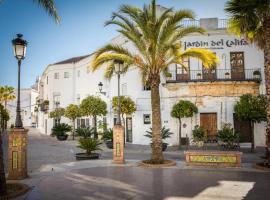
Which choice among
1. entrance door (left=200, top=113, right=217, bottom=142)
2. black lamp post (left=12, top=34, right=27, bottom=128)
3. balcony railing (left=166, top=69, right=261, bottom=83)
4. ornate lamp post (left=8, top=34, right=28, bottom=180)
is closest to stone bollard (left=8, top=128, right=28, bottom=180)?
ornate lamp post (left=8, top=34, right=28, bottom=180)

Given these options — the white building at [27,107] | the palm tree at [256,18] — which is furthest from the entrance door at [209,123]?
the white building at [27,107]

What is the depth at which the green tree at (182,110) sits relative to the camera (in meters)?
20.2

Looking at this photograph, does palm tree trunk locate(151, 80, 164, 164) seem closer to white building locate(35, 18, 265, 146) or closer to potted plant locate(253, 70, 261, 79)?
white building locate(35, 18, 265, 146)

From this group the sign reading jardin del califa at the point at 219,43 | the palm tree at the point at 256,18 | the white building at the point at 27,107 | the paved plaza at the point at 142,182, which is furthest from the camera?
the white building at the point at 27,107

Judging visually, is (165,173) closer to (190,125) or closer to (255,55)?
(190,125)

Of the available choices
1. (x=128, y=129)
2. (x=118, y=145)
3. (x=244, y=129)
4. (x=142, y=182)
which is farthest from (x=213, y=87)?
(x=142, y=182)

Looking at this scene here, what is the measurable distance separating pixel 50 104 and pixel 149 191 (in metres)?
32.5

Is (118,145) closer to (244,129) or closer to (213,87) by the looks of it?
(213,87)

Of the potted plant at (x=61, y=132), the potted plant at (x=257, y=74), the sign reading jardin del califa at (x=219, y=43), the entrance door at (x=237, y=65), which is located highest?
the sign reading jardin del califa at (x=219, y=43)

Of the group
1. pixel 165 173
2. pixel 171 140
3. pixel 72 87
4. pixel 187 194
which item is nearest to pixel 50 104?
pixel 72 87

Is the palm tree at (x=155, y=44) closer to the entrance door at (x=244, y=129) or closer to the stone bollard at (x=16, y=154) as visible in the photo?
the stone bollard at (x=16, y=154)

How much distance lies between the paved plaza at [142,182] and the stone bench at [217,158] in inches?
18.7

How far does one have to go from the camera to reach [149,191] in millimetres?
8195

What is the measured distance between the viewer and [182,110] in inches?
798
